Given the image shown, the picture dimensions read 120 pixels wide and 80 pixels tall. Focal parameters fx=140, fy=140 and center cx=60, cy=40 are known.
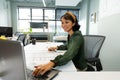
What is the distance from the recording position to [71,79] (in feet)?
3.06

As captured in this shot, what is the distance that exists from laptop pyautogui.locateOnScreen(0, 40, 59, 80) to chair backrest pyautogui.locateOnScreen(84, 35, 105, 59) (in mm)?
1476

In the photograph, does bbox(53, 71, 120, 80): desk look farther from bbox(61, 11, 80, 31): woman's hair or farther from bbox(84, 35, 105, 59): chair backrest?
bbox(84, 35, 105, 59): chair backrest

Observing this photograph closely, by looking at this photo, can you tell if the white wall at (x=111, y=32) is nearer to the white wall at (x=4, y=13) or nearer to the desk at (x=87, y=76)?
the desk at (x=87, y=76)

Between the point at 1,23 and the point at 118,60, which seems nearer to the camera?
the point at 118,60

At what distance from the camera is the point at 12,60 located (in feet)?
1.78

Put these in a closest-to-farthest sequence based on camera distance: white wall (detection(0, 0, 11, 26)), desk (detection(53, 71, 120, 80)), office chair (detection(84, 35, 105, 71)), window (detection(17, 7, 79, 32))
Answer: desk (detection(53, 71, 120, 80)), office chair (detection(84, 35, 105, 71)), white wall (detection(0, 0, 11, 26)), window (detection(17, 7, 79, 32))

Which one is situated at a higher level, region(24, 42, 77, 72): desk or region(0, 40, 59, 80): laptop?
region(0, 40, 59, 80): laptop

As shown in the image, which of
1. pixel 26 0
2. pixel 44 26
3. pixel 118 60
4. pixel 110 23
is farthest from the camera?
pixel 26 0

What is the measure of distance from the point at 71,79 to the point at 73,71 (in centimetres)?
18

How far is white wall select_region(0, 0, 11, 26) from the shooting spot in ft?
19.7

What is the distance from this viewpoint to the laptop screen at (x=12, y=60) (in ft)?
1.69

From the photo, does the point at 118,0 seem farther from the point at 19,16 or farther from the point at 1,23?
the point at 19,16

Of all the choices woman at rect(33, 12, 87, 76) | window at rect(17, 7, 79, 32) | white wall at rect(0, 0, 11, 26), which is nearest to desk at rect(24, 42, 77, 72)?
woman at rect(33, 12, 87, 76)

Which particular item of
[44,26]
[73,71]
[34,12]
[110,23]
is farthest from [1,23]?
[73,71]
